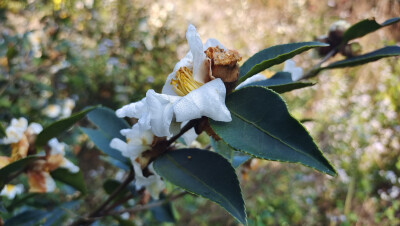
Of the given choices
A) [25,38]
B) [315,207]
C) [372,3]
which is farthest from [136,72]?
[372,3]

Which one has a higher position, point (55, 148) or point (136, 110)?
point (136, 110)

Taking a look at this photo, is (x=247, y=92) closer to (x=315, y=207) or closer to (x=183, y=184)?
(x=183, y=184)

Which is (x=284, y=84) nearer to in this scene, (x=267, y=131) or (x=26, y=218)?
(x=267, y=131)

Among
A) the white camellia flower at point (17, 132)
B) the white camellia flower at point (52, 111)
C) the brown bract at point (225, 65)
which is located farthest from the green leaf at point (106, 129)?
the white camellia flower at point (52, 111)

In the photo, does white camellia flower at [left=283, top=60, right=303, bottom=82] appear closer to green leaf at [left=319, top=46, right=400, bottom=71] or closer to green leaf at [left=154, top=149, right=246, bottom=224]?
green leaf at [left=319, top=46, right=400, bottom=71]

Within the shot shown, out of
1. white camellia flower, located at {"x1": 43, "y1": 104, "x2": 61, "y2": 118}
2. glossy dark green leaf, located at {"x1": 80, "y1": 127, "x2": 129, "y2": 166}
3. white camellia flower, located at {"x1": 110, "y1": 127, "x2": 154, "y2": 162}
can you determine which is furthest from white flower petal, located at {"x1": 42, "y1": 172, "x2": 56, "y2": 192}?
white camellia flower, located at {"x1": 43, "y1": 104, "x2": 61, "y2": 118}

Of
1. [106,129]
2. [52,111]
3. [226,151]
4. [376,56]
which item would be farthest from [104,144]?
[52,111]
